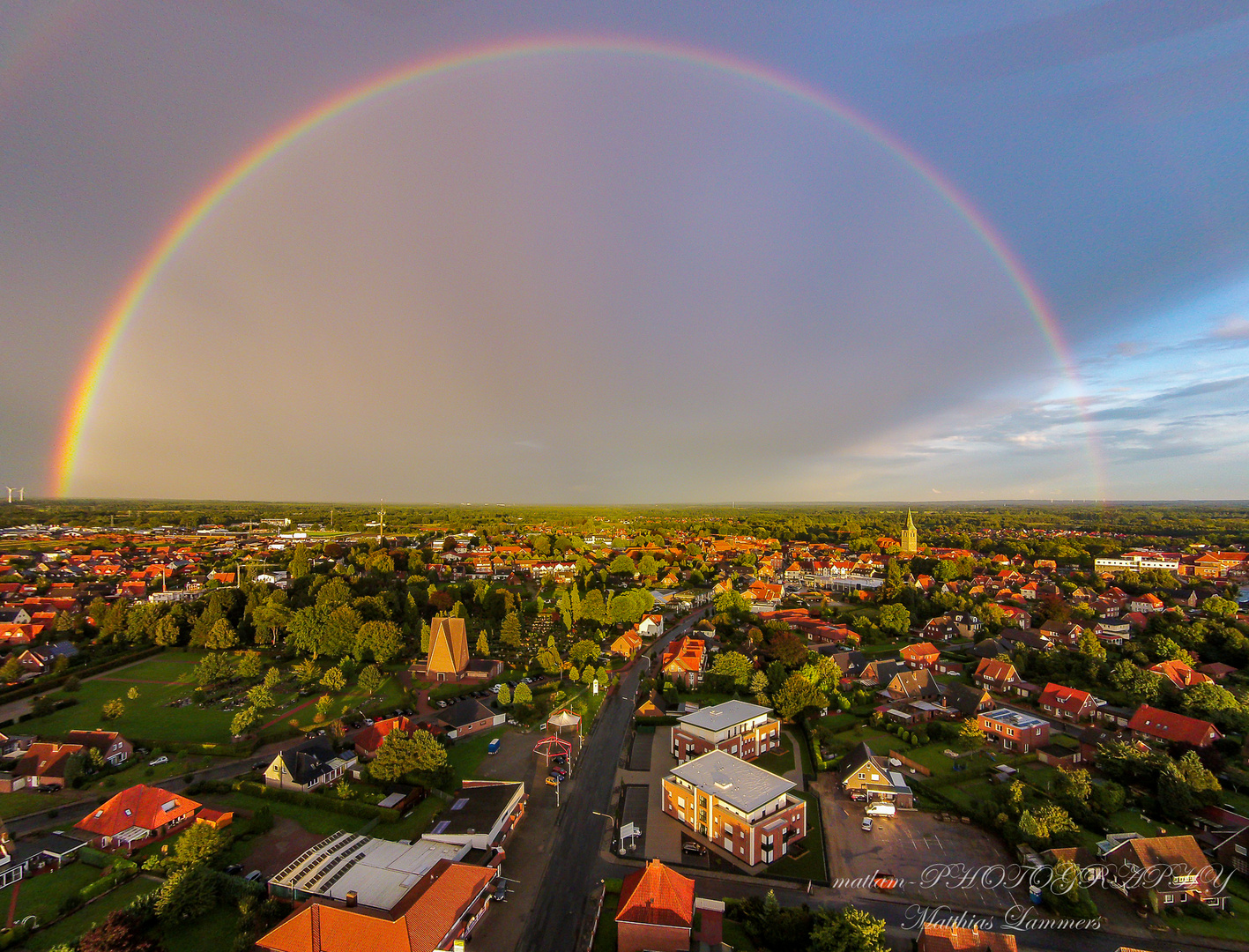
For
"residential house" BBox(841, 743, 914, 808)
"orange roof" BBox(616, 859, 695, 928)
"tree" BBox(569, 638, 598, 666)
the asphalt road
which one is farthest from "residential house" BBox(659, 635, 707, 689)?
"orange roof" BBox(616, 859, 695, 928)

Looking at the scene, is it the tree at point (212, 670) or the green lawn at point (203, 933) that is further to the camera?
the tree at point (212, 670)

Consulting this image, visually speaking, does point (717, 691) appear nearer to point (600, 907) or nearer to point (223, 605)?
point (600, 907)

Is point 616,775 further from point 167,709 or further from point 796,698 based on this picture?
point 167,709

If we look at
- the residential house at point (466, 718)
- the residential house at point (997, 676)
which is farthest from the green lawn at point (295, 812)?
the residential house at point (997, 676)

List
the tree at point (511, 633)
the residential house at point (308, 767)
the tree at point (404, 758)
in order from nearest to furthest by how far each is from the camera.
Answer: the tree at point (404, 758), the residential house at point (308, 767), the tree at point (511, 633)

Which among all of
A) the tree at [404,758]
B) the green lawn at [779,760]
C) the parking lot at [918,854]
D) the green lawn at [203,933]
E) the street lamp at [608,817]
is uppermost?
the tree at [404,758]

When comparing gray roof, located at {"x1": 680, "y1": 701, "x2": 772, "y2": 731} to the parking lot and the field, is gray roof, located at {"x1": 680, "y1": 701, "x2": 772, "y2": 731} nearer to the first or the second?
the parking lot

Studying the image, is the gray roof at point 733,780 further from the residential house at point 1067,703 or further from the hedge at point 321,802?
the residential house at point 1067,703

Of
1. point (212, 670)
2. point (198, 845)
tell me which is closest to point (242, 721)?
point (212, 670)

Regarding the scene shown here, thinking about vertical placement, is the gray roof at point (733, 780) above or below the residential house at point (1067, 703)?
above
